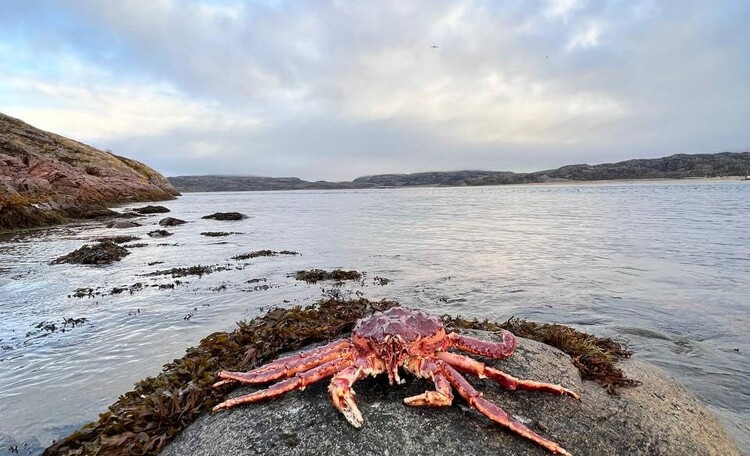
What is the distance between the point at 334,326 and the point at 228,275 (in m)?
9.49

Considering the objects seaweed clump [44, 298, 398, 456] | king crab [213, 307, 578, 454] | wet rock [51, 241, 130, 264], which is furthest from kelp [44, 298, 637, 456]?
wet rock [51, 241, 130, 264]

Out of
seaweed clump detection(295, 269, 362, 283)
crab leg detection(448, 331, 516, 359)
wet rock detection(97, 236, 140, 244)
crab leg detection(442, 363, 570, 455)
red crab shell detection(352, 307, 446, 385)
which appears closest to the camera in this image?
crab leg detection(442, 363, 570, 455)

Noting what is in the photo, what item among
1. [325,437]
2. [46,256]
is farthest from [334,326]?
[46,256]

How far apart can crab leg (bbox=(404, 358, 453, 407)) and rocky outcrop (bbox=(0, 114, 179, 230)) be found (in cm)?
3076

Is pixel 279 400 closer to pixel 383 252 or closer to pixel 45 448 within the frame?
pixel 45 448

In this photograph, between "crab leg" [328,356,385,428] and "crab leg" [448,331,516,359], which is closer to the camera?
"crab leg" [328,356,385,428]

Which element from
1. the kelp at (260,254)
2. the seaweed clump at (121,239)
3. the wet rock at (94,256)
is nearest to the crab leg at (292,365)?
the kelp at (260,254)

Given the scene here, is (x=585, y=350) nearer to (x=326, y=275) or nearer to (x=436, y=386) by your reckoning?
(x=436, y=386)

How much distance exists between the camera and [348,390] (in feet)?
12.2

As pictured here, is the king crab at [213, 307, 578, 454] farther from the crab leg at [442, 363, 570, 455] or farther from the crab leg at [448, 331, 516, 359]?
the crab leg at [448, 331, 516, 359]

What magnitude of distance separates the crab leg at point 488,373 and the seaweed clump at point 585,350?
118 centimetres

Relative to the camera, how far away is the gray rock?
3.63m

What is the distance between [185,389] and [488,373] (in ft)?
10.8

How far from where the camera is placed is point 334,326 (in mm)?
6215
